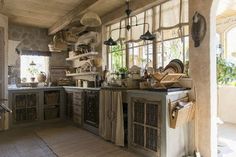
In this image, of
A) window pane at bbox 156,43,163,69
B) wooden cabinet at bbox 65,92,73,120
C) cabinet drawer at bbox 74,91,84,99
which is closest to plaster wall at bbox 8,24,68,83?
wooden cabinet at bbox 65,92,73,120

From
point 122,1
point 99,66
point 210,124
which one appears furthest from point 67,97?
point 210,124

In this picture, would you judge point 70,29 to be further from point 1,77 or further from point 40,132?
point 40,132

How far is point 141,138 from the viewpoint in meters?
2.93

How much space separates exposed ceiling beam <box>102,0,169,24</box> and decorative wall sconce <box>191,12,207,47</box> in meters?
0.85

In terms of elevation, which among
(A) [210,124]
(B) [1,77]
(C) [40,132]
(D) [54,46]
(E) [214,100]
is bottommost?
(C) [40,132]

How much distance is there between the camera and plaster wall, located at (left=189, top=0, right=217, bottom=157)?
2641 mm

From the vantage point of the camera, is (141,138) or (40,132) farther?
(40,132)

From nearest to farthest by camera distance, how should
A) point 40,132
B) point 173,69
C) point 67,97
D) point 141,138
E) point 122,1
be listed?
point 141,138 < point 173,69 < point 122,1 < point 40,132 < point 67,97

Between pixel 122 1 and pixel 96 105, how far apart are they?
2.11 meters

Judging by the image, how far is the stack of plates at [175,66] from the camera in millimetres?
3080

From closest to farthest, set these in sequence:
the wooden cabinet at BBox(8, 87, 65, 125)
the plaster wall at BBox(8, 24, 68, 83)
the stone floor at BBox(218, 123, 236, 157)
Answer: the stone floor at BBox(218, 123, 236, 157)
the wooden cabinet at BBox(8, 87, 65, 125)
the plaster wall at BBox(8, 24, 68, 83)

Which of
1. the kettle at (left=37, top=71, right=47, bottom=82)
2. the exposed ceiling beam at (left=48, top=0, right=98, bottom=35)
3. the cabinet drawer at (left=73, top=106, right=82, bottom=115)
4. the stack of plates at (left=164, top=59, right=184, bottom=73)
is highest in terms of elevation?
the exposed ceiling beam at (left=48, top=0, right=98, bottom=35)

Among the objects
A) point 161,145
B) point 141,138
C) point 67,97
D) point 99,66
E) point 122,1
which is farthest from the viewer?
point 67,97

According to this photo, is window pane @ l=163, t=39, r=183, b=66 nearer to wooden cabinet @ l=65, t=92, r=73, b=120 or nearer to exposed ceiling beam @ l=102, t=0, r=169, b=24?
exposed ceiling beam @ l=102, t=0, r=169, b=24
